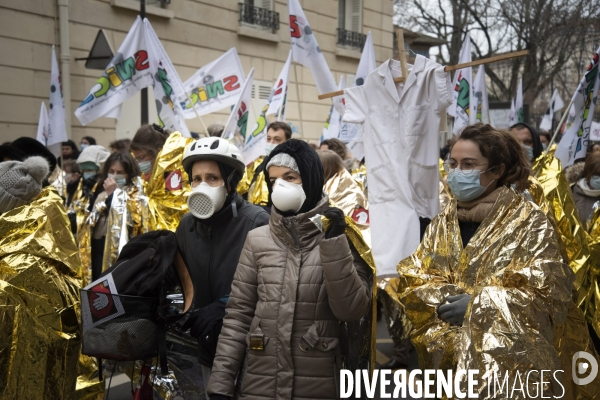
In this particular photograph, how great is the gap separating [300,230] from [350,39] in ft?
59.7

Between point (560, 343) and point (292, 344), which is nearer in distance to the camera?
point (292, 344)

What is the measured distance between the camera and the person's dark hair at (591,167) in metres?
5.96

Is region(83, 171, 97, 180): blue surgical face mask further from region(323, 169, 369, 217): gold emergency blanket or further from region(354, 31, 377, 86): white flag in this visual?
region(354, 31, 377, 86): white flag

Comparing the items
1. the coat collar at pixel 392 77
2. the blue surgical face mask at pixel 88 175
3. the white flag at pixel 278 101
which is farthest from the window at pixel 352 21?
the coat collar at pixel 392 77

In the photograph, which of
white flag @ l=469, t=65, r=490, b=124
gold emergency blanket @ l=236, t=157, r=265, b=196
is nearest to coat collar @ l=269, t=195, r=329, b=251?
gold emergency blanket @ l=236, t=157, r=265, b=196

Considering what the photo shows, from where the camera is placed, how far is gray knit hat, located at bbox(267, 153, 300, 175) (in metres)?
3.24

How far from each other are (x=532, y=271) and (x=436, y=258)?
547mm

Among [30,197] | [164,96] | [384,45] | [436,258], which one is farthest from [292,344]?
[384,45]

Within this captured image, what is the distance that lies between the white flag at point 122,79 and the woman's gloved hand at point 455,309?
5701 millimetres

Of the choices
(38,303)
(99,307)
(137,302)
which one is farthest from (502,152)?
(38,303)

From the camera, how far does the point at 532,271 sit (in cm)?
292

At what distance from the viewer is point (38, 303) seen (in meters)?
3.65

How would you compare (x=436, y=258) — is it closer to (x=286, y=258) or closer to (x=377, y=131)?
(x=286, y=258)

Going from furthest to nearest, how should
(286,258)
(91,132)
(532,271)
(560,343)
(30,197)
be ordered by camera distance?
1. (91,132)
2. (30,197)
3. (560,343)
4. (286,258)
5. (532,271)
